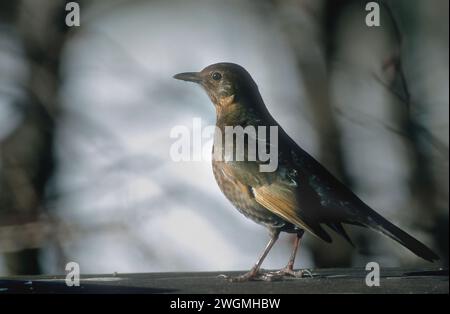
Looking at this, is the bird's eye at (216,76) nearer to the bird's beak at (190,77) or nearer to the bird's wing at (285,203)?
the bird's beak at (190,77)

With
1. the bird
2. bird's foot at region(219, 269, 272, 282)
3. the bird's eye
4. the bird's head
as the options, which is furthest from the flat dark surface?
the bird's eye

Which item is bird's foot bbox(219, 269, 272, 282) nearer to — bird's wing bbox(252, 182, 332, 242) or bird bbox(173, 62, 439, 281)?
bird bbox(173, 62, 439, 281)

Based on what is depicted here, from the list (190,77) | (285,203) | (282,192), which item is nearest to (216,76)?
(190,77)

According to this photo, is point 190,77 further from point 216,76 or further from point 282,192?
point 282,192

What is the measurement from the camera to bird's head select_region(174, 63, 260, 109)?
576 cm

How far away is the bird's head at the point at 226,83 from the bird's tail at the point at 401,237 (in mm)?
1201

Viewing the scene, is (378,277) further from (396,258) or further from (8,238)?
(8,238)

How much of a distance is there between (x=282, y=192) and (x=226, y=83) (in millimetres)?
994

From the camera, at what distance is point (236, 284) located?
476 cm

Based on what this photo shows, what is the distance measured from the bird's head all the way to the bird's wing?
76cm

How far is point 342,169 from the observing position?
682cm

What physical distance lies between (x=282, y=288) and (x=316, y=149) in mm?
2426

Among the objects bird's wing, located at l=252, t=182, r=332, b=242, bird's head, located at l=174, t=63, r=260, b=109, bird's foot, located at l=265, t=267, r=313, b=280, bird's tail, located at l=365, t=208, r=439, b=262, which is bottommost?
bird's foot, located at l=265, t=267, r=313, b=280

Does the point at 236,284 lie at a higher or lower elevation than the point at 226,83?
lower
